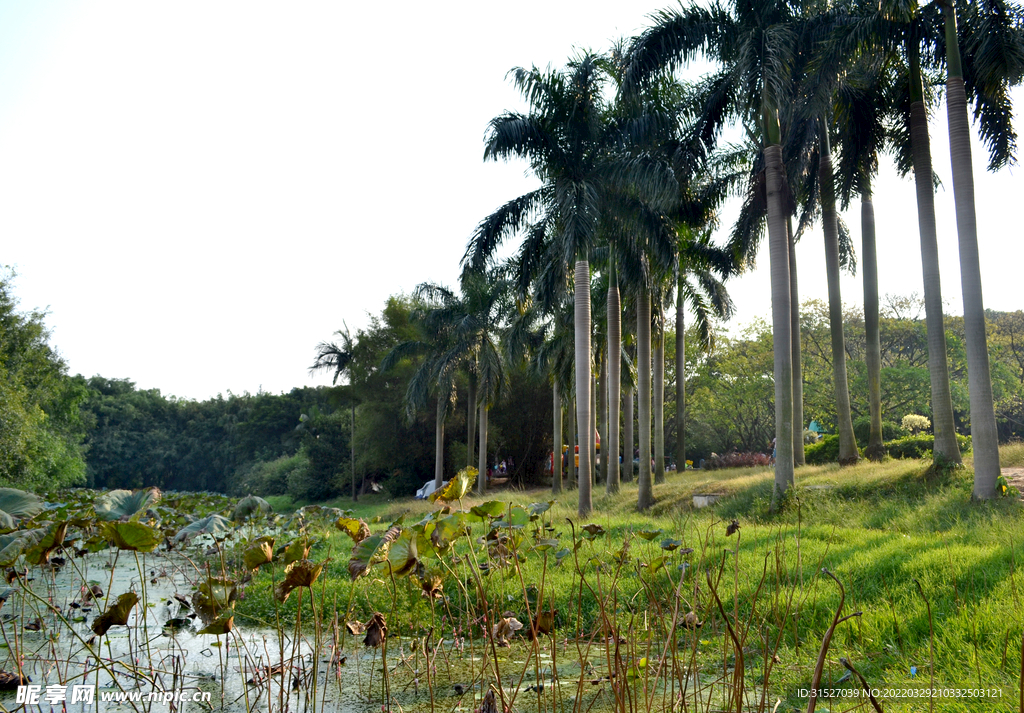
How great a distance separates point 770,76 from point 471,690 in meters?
11.4

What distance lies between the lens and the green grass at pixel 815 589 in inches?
142

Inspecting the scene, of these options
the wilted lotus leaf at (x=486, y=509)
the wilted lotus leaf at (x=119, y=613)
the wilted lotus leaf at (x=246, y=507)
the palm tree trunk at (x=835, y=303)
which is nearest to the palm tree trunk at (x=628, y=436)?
the palm tree trunk at (x=835, y=303)

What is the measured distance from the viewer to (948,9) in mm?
10805

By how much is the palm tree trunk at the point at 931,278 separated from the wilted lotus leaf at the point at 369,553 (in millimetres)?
11062

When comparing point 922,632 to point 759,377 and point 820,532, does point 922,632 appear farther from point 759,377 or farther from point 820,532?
point 759,377

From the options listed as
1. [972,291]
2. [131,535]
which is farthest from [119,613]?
[972,291]

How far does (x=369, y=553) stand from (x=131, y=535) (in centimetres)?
113

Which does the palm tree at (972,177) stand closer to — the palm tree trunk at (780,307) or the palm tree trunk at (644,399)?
the palm tree trunk at (780,307)

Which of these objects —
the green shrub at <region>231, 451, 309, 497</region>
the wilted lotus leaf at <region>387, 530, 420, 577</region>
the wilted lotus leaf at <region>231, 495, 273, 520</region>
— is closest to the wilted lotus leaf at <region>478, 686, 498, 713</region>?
the wilted lotus leaf at <region>387, 530, 420, 577</region>

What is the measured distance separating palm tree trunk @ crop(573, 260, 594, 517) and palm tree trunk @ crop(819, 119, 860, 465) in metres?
5.49

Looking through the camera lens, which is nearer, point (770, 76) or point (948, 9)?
point (948, 9)

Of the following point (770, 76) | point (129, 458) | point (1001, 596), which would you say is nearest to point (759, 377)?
point (770, 76)

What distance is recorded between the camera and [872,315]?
15.0 metres

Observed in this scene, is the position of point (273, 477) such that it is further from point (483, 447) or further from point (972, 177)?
point (972, 177)
